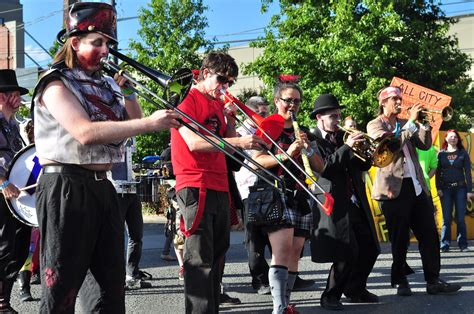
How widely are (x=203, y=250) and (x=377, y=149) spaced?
275 centimetres

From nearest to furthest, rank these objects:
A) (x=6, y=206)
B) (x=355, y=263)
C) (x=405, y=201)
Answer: (x=6, y=206)
(x=355, y=263)
(x=405, y=201)

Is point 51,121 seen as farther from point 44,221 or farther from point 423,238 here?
point 423,238

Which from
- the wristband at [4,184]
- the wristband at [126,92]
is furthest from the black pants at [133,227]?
the wristband at [126,92]

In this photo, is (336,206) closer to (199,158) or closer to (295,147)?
(295,147)

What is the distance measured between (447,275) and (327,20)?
75.2 ft

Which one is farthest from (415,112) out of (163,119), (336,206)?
(163,119)

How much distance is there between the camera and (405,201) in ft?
24.6

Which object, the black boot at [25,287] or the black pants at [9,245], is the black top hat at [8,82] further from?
the black boot at [25,287]

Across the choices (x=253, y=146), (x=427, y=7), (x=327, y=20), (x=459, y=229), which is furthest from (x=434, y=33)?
(x=253, y=146)

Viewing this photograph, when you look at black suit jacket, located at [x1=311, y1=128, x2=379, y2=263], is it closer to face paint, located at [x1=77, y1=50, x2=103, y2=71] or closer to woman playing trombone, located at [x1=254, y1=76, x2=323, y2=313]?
woman playing trombone, located at [x1=254, y1=76, x2=323, y2=313]

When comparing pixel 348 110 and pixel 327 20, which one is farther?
pixel 327 20

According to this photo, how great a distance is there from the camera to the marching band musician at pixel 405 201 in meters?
7.48

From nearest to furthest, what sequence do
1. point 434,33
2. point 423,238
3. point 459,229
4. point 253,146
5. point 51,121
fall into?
point 51,121 → point 253,146 → point 423,238 → point 459,229 → point 434,33

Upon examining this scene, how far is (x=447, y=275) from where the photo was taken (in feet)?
29.9
